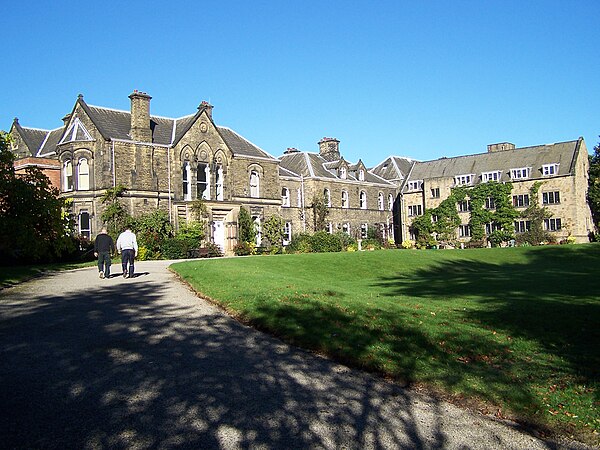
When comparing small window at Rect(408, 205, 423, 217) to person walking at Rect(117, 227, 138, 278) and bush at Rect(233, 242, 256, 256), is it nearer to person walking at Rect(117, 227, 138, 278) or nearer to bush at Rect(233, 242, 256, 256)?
bush at Rect(233, 242, 256, 256)

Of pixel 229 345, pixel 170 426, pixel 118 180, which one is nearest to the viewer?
pixel 170 426

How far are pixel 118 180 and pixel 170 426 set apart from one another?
32.9 meters

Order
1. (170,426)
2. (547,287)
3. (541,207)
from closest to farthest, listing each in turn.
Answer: (170,426) < (547,287) < (541,207)

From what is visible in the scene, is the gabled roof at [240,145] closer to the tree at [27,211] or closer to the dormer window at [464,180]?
the dormer window at [464,180]

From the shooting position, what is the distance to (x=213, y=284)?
15.5m

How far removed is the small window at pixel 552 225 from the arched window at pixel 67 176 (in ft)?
136

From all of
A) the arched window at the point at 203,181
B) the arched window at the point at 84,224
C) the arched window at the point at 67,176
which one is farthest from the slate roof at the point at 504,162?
the arched window at the point at 67,176

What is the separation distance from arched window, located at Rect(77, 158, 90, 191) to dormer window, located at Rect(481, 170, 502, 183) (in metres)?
39.0

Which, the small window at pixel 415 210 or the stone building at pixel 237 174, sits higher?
the stone building at pixel 237 174

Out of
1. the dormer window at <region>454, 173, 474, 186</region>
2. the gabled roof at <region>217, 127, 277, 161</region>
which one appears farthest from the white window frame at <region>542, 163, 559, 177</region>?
the gabled roof at <region>217, 127, 277, 161</region>

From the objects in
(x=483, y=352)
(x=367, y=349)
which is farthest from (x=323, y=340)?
(x=483, y=352)

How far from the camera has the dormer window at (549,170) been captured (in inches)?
2069

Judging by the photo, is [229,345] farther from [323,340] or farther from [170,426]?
[170,426]

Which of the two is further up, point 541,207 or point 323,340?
point 541,207
